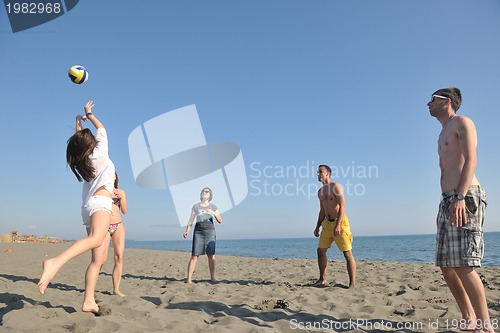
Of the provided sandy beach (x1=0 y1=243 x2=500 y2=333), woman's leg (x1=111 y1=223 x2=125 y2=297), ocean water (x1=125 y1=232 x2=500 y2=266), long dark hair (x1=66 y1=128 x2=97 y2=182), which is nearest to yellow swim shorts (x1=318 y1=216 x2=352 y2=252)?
sandy beach (x1=0 y1=243 x2=500 y2=333)

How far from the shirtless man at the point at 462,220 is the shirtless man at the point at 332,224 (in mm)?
2542

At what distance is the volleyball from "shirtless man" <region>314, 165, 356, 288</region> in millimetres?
4077

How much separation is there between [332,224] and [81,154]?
13.5ft

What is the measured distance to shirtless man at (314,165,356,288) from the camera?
5539mm

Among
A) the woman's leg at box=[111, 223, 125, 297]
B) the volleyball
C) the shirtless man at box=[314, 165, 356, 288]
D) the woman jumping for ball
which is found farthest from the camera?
the shirtless man at box=[314, 165, 356, 288]

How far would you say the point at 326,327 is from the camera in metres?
3.09

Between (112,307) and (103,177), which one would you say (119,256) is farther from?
(103,177)

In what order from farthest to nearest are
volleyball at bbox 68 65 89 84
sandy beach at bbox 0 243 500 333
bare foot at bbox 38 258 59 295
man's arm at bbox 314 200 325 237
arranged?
man's arm at bbox 314 200 325 237, volleyball at bbox 68 65 89 84, sandy beach at bbox 0 243 500 333, bare foot at bbox 38 258 59 295

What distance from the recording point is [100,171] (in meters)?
3.24

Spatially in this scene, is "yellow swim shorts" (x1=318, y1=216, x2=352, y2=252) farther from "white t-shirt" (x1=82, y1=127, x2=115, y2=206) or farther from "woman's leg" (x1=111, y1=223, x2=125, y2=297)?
"white t-shirt" (x1=82, y1=127, x2=115, y2=206)

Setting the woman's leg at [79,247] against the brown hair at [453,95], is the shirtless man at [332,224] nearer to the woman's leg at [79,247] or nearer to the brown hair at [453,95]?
the brown hair at [453,95]

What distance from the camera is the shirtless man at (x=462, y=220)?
8.90ft

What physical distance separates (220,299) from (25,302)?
221 centimetres

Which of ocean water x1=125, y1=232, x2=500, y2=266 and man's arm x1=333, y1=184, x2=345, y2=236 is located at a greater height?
man's arm x1=333, y1=184, x2=345, y2=236
